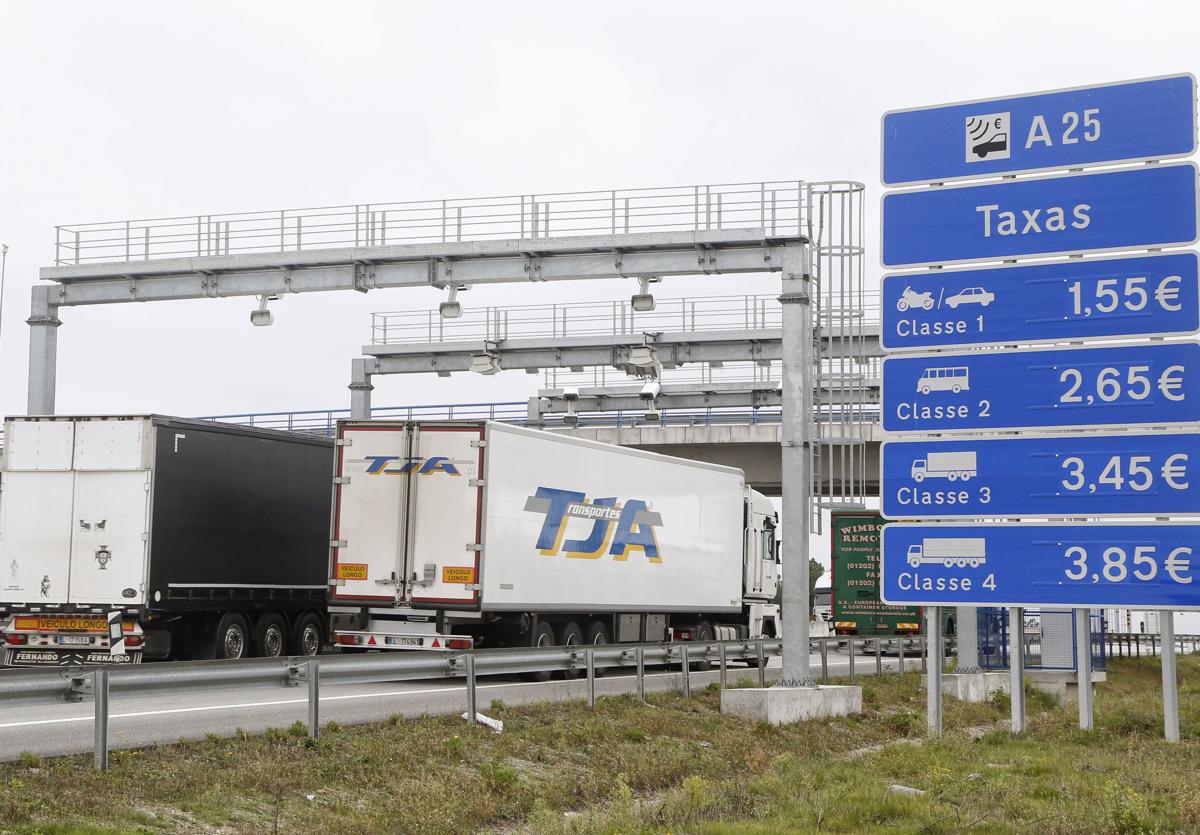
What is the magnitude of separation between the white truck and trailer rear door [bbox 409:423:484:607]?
1 centimetres

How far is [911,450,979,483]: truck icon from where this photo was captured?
1485cm

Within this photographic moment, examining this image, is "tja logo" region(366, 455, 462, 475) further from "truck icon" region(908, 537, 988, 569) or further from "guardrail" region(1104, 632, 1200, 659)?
"guardrail" region(1104, 632, 1200, 659)

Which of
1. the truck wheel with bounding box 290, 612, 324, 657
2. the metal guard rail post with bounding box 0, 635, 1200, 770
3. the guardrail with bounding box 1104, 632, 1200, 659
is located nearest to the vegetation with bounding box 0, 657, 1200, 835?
the metal guard rail post with bounding box 0, 635, 1200, 770

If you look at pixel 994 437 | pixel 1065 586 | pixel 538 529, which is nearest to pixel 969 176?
pixel 994 437

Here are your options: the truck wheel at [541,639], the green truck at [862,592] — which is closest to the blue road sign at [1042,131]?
the truck wheel at [541,639]

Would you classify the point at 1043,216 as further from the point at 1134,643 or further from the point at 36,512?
the point at 1134,643

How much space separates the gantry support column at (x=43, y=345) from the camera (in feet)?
87.9

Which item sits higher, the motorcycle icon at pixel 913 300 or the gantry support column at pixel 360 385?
the gantry support column at pixel 360 385

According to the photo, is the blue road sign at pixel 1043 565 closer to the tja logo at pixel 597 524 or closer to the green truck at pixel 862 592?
the tja logo at pixel 597 524

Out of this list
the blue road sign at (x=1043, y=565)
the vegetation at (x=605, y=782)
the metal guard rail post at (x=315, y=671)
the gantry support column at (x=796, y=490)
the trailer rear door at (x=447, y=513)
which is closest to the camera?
the vegetation at (x=605, y=782)

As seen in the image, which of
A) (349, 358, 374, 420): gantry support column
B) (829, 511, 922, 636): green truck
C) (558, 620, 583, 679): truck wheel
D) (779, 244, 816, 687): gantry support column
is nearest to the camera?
(779, 244, 816, 687): gantry support column

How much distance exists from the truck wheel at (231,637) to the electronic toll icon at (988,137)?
41.4 ft

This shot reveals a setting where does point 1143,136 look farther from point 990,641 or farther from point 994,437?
point 990,641

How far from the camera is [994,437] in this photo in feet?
48.5
